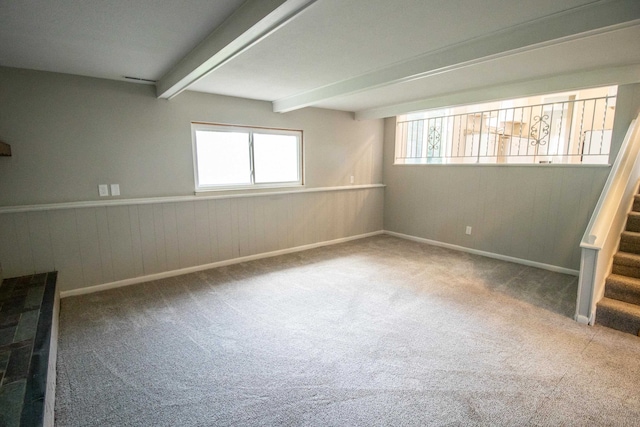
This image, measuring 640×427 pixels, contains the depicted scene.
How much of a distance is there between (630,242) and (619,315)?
3.04 ft

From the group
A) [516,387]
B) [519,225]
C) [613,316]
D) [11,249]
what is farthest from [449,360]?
[11,249]

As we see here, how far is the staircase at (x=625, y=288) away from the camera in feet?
8.31

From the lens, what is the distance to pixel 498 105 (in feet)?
17.3

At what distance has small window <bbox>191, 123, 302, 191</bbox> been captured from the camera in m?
4.01

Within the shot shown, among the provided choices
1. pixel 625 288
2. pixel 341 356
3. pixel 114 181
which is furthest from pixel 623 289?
pixel 114 181

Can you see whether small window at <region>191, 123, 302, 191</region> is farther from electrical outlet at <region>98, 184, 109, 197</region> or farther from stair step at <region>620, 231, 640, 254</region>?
stair step at <region>620, 231, 640, 254</region>

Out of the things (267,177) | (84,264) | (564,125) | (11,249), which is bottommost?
(84,264)

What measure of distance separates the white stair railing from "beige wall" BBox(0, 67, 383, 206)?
382cm

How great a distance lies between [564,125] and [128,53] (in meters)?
7.59

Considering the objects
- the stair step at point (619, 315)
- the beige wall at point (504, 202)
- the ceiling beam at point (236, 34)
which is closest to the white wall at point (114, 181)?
the ceiling beam at point (236, 34)

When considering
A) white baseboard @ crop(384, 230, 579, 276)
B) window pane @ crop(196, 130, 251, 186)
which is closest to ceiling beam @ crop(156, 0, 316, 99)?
window pane @ crop(196, 130, 251, 186)

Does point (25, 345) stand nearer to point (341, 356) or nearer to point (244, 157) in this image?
point (341, 356)

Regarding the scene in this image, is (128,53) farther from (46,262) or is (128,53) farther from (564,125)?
(564,125)

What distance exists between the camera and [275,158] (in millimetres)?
4668
